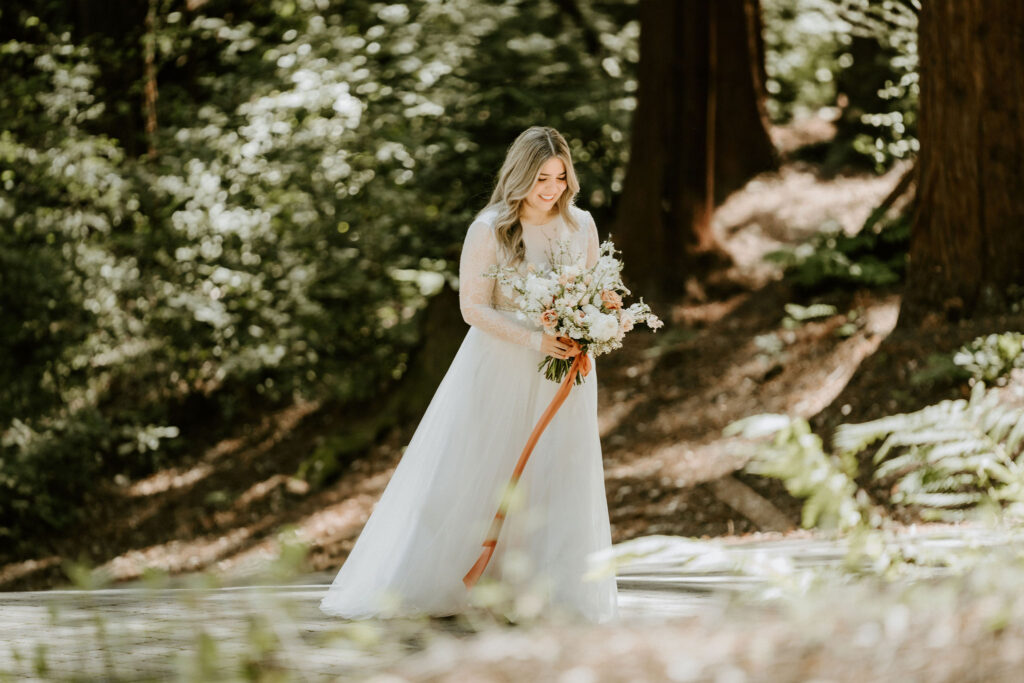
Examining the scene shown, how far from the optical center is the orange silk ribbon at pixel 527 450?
5777mm

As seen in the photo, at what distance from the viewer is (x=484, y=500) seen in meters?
6.03

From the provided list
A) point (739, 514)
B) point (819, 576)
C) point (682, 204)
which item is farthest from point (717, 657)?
point (682, 204)

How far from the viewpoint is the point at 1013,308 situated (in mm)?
10250

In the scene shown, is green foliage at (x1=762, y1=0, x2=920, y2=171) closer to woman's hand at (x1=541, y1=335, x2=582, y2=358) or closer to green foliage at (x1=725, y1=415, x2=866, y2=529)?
woman's hand at (x1=541, y1=335, x2=582, y2=358)

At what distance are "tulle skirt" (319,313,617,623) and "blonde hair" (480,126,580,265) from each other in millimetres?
540

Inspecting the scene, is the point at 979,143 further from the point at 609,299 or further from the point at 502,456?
the point at 502,456

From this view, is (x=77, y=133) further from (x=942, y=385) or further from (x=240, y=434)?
(x=942, y=385)

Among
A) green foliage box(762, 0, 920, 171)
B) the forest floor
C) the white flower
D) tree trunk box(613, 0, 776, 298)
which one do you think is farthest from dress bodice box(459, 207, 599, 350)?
green foliage box(762, 0, 920, 171)

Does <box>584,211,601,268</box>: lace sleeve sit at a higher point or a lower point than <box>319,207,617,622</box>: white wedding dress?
higher

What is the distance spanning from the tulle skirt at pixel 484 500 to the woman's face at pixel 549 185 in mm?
758

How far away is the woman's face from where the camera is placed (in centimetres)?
589

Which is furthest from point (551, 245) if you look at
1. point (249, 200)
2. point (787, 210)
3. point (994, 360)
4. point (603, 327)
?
point (787, 210)

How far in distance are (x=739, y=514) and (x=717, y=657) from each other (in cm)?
798

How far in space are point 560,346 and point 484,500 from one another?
0.92 meters
